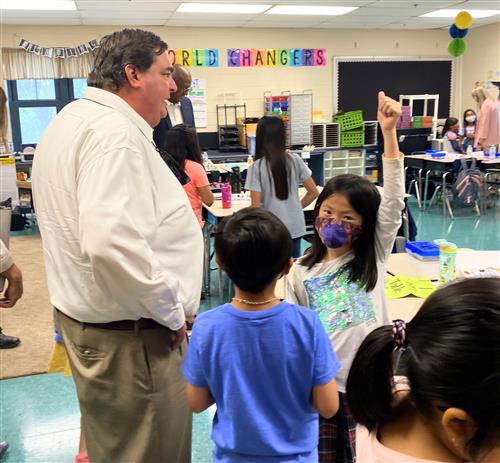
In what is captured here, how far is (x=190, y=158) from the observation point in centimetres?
364

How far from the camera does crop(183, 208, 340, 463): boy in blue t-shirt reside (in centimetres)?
123

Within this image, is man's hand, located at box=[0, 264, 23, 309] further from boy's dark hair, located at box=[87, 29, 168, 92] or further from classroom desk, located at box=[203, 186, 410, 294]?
classroom desk, located at box=[203, 186, 410, 294]

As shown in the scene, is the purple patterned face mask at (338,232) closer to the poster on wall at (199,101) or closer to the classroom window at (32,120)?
the poster on wall at (199,101)

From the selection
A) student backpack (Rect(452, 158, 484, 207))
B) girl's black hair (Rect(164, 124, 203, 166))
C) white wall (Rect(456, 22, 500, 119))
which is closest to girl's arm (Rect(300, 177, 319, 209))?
girl's black hair (Rect(164, 124, 203, 166))

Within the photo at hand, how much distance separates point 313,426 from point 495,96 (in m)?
9.04

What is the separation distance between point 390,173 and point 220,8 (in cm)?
672

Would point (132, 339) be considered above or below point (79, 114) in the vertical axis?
below

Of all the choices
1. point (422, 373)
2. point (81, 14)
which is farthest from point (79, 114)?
point (81, 14)

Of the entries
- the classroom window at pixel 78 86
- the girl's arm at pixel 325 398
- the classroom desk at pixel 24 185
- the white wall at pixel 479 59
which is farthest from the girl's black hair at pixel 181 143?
the white wall at pixel 479 59

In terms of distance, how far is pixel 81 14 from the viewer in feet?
25.2

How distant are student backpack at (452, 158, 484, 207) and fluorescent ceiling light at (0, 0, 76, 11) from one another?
5.64m

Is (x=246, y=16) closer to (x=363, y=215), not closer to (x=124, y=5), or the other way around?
(x=124, y=5)

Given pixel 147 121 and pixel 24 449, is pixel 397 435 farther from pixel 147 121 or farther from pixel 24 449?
pixel 24 449

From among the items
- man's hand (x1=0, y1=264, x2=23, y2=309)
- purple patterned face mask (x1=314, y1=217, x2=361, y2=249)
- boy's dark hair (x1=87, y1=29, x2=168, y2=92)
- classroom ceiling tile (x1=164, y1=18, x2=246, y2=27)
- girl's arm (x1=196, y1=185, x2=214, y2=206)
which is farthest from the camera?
classroom ceiling tile (x1=164, y1=18, x2=246, y2=27)
